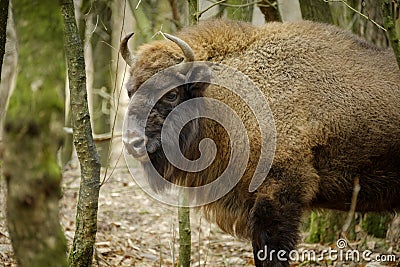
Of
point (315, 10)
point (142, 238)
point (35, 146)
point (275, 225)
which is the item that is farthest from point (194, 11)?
point (35, 146)

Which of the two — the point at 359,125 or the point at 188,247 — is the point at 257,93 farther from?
the point at 188,247

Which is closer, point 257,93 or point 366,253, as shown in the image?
point 257,93

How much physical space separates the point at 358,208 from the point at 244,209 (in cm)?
117

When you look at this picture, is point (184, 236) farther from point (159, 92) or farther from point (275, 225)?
point (159, 92)

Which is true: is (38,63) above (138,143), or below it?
above

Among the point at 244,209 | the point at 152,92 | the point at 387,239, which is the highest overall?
the point at 152,92

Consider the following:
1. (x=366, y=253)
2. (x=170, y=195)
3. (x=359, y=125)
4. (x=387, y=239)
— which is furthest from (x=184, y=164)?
(x=387, y=239)

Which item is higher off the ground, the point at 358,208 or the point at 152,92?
the point at 152,92

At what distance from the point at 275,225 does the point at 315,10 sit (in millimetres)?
3169

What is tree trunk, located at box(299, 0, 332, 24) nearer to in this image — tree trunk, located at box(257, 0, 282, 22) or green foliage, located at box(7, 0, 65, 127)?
tree trunk, located at box(257, 0, 282, 22)

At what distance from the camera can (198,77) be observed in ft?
19.4

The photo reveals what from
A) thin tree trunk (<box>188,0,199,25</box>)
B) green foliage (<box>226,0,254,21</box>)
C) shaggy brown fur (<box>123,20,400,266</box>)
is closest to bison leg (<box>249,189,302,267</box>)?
shaggy brown fur (<box>123,20,400,266</box>)

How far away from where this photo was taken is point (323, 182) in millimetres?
5730

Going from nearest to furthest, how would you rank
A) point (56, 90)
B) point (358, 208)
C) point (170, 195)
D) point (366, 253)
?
point (56, 90) < point (358, 208) < point (170, 195) < point (366, 253)
